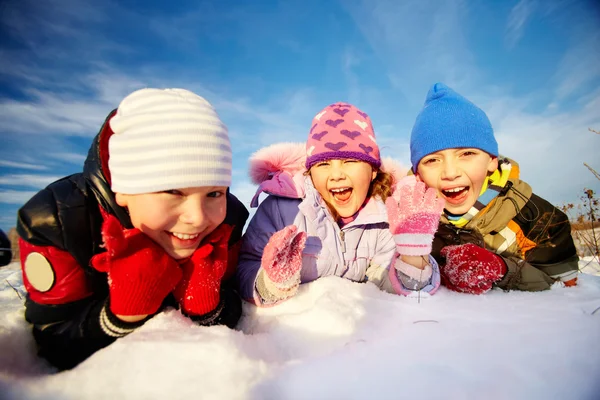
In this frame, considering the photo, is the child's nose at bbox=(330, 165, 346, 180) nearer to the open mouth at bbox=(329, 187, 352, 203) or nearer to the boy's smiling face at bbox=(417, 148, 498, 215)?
the open mouth at bbox=(329, 187, 352, 203)

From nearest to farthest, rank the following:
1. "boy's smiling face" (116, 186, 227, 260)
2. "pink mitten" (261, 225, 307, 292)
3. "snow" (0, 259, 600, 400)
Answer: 1. "snow" (0, 259, 600, 400)
2. "boy's smiling face" (116, 186, 227, 260)
3. "pink mitten" (261, 225, 307, 292)

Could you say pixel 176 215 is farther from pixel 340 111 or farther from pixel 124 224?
pixel 340 111

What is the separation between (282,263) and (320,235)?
1.98 ft

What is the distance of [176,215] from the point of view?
1.44m

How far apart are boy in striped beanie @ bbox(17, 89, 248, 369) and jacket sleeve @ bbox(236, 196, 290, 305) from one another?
1.40 ft

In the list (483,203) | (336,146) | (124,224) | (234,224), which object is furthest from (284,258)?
(483,203)

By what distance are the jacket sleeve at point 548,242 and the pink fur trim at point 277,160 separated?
6.17ft

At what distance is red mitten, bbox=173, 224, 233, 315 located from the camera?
159cm

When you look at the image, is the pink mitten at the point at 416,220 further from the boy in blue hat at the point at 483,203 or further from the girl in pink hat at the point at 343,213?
the boy in blue hat at the point at 483,203

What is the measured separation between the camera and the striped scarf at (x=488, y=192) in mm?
2525

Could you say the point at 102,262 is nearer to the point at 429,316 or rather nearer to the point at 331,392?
the point at 331,392

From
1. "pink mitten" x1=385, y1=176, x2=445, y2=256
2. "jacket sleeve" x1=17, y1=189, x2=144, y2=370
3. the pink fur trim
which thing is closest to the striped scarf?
"pink mitten" x1=385, y1=176, x2=445, y2=256

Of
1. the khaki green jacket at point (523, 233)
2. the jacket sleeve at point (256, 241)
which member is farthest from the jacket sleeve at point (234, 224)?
the khaki green jacket at point (523, 233)

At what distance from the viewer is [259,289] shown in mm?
1870
